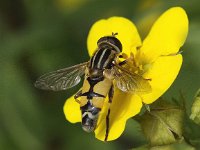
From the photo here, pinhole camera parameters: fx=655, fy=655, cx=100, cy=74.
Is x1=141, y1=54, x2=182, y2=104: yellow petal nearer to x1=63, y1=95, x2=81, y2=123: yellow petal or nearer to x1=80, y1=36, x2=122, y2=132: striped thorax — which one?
x1=80, y1=36, x2=122, y2=132: striped thorax

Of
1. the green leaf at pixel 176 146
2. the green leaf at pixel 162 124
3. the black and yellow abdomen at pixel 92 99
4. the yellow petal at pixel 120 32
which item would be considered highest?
the yellow petal at pixel 120 32

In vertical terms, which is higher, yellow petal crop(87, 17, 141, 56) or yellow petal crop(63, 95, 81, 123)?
yellow petal crop(87, 17, 141, 56)

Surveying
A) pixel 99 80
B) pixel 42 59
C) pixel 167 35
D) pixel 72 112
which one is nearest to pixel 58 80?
pixel 72 112

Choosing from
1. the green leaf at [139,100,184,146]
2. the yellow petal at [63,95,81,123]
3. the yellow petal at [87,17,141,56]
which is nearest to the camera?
the green leaf at [139,100,184,146]

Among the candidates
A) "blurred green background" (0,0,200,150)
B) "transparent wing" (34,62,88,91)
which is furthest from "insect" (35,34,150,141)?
"blurred green background" (0,0,200,150)

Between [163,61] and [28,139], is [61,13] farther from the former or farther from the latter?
[163,61]

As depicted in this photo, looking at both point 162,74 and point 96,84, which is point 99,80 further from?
point 162,74

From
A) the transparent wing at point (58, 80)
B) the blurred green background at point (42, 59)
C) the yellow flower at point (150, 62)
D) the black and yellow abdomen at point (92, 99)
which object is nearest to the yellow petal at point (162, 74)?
the yellow flower at point (150, 62)

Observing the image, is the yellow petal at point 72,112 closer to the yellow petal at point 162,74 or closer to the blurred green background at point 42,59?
the yellow petal at point 162,74
